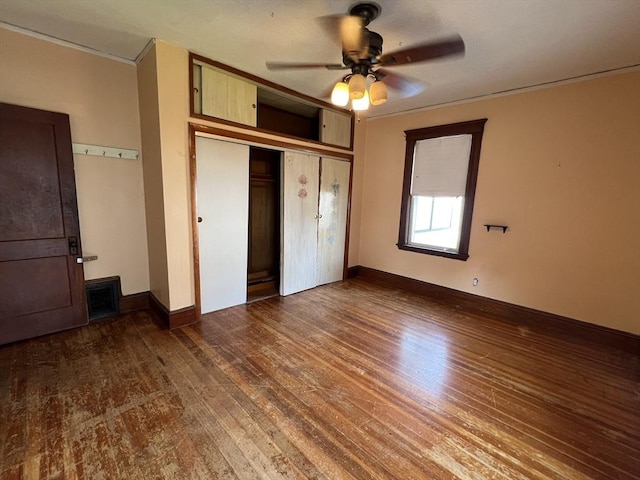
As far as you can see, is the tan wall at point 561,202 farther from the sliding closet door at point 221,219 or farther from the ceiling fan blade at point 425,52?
the sliding closet door at point 221,219

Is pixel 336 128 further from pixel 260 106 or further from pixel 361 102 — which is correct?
pixel 361 102

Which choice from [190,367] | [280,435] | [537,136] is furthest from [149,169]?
[537,136]

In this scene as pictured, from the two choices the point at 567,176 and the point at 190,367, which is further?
the point at 567,176

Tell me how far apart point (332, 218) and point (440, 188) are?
158cm

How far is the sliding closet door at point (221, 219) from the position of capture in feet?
9.52

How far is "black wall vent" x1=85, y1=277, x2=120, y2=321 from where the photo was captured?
9.42 ft

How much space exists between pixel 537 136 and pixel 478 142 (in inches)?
22.9

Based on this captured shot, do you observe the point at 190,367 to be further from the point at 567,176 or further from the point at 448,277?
the point at 567,176

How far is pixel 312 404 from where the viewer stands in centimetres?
187

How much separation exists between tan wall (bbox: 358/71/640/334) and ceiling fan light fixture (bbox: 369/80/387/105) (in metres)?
1.97

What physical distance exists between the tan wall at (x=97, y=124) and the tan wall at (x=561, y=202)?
12.1ft

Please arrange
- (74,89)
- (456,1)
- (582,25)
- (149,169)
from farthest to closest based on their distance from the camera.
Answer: (149,169) → (74,89) → (582,25) → (456,1)

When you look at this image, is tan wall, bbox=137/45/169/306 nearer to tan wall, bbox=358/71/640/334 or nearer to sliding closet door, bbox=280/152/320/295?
sliding closet door, bbox=280/152/320/295

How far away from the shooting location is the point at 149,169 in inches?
113
